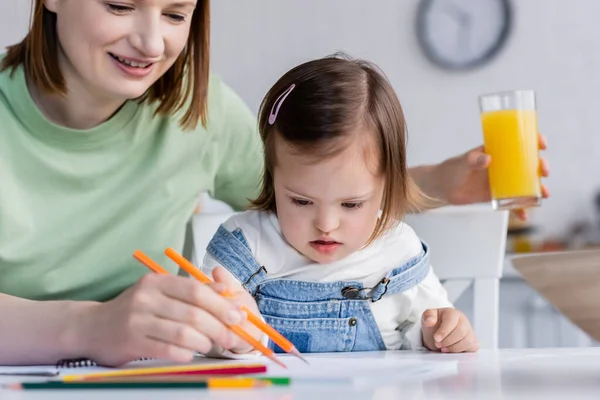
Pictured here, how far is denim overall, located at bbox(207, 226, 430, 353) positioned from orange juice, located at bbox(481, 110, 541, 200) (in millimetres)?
362

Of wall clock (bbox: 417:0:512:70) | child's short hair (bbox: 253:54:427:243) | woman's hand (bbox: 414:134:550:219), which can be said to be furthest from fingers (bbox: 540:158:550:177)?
wall clock (bbox: 417:0:512:70)

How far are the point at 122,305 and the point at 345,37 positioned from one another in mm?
3890

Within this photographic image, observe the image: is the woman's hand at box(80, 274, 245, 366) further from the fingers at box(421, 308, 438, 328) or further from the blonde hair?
the blonde hair

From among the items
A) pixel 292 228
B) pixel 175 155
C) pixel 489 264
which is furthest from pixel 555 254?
pixel 175 155

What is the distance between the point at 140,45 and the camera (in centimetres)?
125

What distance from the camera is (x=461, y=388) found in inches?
27.5

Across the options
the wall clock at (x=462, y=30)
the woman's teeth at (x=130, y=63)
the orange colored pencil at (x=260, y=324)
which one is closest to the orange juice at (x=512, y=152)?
the woman's teeth at (x=130, y=63)

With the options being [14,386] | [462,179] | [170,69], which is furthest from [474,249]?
[14,386]

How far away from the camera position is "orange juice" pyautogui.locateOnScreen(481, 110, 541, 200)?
59.8 inches

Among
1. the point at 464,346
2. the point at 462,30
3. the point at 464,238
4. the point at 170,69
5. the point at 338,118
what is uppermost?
the point at 462,30

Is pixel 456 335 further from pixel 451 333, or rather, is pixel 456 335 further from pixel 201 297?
pixel 201 297

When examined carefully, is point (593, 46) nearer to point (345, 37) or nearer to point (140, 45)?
point (345, 37)

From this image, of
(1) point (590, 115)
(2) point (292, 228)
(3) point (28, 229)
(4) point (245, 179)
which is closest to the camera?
(2) point (292, 228)

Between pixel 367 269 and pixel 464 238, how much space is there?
326 millimetres
